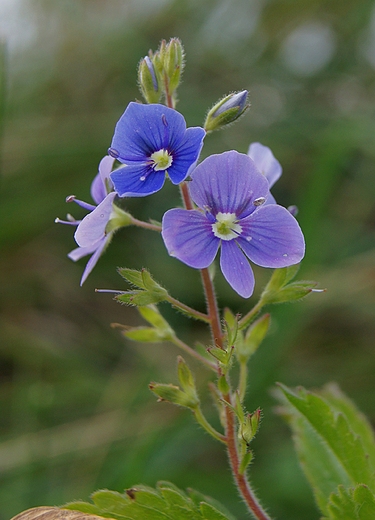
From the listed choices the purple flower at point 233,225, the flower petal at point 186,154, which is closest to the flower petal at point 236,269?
the purple flower at point 233,225

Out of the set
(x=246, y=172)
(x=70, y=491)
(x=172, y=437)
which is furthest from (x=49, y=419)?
(x=246, y=172)

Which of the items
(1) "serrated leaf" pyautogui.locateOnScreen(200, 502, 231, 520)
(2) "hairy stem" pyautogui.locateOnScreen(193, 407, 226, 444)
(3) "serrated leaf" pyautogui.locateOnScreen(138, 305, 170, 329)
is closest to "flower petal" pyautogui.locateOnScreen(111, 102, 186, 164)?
(3) "serrated leaf" pyautogui.locateOnScreen(138, 305, 170, 329)

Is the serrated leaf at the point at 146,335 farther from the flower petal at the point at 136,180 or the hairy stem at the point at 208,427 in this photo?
the flower petal at the point at 136,180

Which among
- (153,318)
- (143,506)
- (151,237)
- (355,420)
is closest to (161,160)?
(153,318)

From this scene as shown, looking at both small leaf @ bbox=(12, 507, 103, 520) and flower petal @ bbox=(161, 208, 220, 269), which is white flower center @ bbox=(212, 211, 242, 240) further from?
small leaf @ bbox=(12, 507, 103, 520)

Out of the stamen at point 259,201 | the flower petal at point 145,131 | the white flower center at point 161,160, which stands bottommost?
the stamen at point 259,201

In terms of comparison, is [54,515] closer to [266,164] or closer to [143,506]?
[143,506]

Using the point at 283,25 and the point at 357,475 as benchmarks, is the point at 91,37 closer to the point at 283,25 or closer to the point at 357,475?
the point at 283,25
